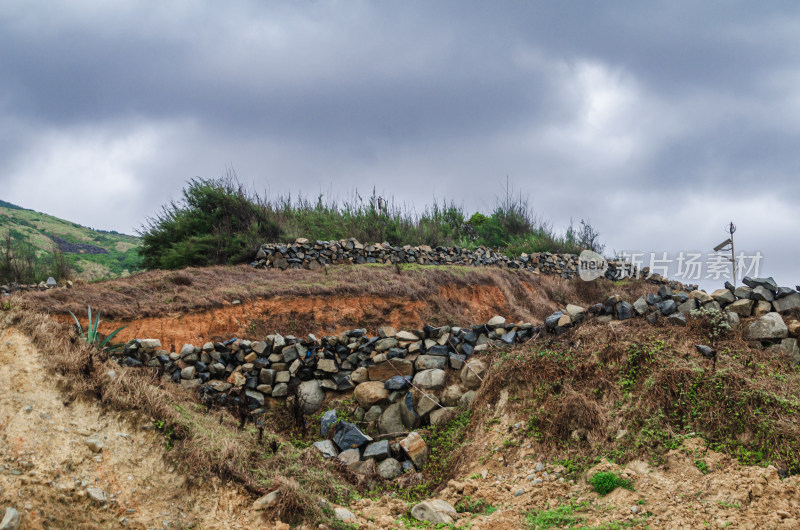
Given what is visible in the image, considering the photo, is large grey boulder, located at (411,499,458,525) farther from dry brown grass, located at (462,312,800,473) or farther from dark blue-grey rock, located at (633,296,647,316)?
dark blue-grey rock, located at (633,296,647,316)

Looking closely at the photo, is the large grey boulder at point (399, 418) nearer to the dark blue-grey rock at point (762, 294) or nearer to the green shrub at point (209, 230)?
the dark blue-grey rock at point (762, 294)

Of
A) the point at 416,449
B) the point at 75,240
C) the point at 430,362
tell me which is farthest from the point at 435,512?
the point at 75,240

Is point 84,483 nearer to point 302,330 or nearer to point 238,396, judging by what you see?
point 238,396

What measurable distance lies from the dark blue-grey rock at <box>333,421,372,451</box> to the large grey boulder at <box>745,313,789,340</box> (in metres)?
4.87

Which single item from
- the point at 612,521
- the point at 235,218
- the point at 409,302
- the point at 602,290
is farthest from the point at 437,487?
the point at 602,290

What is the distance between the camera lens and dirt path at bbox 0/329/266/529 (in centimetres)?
396

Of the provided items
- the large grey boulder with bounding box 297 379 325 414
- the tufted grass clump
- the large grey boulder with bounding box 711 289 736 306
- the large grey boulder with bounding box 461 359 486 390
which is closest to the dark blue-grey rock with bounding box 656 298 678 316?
the large grey boulder with bounding box 711 289 736 306

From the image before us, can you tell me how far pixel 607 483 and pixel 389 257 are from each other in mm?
13097

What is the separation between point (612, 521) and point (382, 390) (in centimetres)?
398

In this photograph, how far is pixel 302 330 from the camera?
10.6 m

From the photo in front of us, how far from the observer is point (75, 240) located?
32875mm

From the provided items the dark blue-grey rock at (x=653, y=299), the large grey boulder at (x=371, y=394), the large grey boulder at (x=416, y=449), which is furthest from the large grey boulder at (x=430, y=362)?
the dark blue-grey rock at (x=653, y=299)

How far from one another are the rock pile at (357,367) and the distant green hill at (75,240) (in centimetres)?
2214

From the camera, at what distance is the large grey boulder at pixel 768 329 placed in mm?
5211
